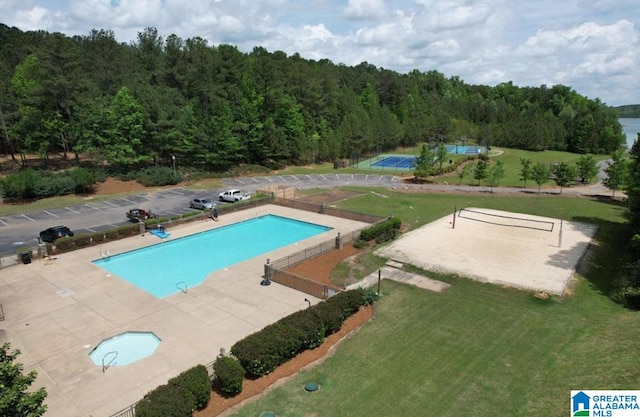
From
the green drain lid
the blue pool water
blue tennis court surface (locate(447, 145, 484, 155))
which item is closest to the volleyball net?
→ the green drain lid

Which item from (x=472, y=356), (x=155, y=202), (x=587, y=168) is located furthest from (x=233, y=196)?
(x=587, y=168)

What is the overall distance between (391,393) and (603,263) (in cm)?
2210

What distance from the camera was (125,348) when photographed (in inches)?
737

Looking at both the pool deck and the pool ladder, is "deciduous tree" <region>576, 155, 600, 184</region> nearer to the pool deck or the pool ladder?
the pool deck

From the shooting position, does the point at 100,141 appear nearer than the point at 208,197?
No

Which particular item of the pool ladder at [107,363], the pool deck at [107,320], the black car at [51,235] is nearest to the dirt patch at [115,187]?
the black car at [51,235]

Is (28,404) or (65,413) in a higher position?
(28,404)

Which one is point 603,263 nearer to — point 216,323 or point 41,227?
point 216,323

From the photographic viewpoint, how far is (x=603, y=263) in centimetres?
2845

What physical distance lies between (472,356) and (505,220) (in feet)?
80.5

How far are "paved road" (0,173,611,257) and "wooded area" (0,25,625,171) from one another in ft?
30.6

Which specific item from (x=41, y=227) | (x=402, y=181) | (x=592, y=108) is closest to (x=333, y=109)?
(x=402, y=181)

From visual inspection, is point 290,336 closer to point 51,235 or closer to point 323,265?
point 323,265

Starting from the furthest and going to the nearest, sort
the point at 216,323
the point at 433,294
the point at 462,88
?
the point at 462,88
the point at 433,294
the point at 216,323
